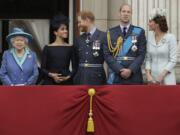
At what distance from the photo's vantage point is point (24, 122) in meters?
7.65

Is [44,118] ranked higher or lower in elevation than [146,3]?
lower

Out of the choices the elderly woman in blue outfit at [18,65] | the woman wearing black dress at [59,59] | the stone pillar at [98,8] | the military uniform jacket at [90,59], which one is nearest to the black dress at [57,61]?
the woman wearing black dress at [59,59]

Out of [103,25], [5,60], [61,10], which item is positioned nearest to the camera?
[5,60]

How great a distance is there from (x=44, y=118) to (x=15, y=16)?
4.87 meters

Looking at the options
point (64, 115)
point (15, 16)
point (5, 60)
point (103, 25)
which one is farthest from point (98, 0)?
point (64, 115)

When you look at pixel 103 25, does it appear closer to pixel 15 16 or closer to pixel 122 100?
pixel 15 16

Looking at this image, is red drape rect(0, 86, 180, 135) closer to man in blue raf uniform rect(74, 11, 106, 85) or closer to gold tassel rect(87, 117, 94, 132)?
gold tassel rect(87, 117, 94, 132)

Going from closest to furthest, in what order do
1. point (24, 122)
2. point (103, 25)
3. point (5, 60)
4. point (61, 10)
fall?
point (24, 122)
point (5, 60)
point (103, 25)
point (61, 10)

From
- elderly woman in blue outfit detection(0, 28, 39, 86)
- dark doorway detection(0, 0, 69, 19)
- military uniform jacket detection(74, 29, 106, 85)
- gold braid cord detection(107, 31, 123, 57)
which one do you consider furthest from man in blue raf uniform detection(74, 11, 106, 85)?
dark doorway detection(0, 0, 69, 19)

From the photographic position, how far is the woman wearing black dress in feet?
28.4

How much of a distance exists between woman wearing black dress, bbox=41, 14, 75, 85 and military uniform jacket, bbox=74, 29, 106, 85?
4.2 inches

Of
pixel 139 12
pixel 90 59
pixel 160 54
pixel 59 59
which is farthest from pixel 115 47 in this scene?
pixel 139 12

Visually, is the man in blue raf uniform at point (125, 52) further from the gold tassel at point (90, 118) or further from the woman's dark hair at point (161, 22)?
the gold tassel at point (90, 118)

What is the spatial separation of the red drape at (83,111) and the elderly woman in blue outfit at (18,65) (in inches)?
27.4
